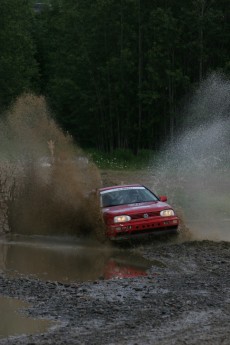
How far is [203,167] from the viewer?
3675 cm

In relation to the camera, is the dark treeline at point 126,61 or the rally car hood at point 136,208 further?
the dark treeline at point 126,61

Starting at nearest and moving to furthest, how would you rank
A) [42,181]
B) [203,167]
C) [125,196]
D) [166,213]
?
[166,213] < [125,196] < [42,181] < [203,167]

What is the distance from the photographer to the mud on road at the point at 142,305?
368 inches

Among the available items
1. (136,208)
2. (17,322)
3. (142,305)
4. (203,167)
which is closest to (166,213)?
(136,208)

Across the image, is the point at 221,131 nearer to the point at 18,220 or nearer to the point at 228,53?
the point at 228,53

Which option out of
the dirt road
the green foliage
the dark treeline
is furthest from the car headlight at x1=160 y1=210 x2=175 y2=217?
the green foliage

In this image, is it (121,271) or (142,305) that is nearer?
(142,305)

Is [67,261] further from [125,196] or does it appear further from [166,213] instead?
[125,196]

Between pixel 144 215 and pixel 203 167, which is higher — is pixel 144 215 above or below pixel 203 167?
above

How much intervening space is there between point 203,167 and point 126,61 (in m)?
14.1

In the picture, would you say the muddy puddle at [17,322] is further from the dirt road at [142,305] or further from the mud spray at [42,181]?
the mud spray at [42,181]

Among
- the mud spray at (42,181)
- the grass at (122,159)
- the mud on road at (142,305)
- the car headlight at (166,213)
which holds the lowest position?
the grass at (122,159)

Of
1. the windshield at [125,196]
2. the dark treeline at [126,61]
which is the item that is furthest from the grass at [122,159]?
the windshield at [125,196]

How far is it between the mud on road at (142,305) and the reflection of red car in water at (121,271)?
30 centimetres
